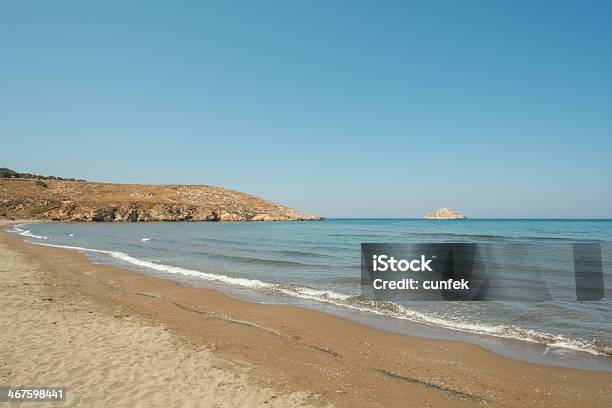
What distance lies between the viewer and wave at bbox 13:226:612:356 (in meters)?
7.89

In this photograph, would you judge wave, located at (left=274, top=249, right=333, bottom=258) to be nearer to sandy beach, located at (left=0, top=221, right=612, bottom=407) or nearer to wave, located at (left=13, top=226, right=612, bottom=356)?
wave, located at (left=13, top=226, right=612, bottom=356)

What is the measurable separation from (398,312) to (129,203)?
83.8 metres

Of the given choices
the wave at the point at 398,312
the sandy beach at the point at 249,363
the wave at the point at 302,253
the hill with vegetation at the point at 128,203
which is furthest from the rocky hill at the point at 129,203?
the sandy beach at the point at 249,363

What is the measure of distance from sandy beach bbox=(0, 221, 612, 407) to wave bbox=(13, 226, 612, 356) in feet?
4.51

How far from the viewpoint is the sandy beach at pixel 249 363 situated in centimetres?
520

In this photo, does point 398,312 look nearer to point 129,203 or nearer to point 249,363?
point 249,363

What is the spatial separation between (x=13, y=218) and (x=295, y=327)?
83095 mm

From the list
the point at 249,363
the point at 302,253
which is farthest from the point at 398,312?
the point at 302,253

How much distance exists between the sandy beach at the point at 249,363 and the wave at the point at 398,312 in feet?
4.51

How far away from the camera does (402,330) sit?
8891 mm

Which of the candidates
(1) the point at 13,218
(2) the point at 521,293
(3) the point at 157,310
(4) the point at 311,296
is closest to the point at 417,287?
(2) the point at 521,293

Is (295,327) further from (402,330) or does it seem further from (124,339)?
(124,339)

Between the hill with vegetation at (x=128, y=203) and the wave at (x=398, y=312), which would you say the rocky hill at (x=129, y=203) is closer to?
the hill with vegetation at (x=128, y=203)

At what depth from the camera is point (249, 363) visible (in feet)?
21.0
